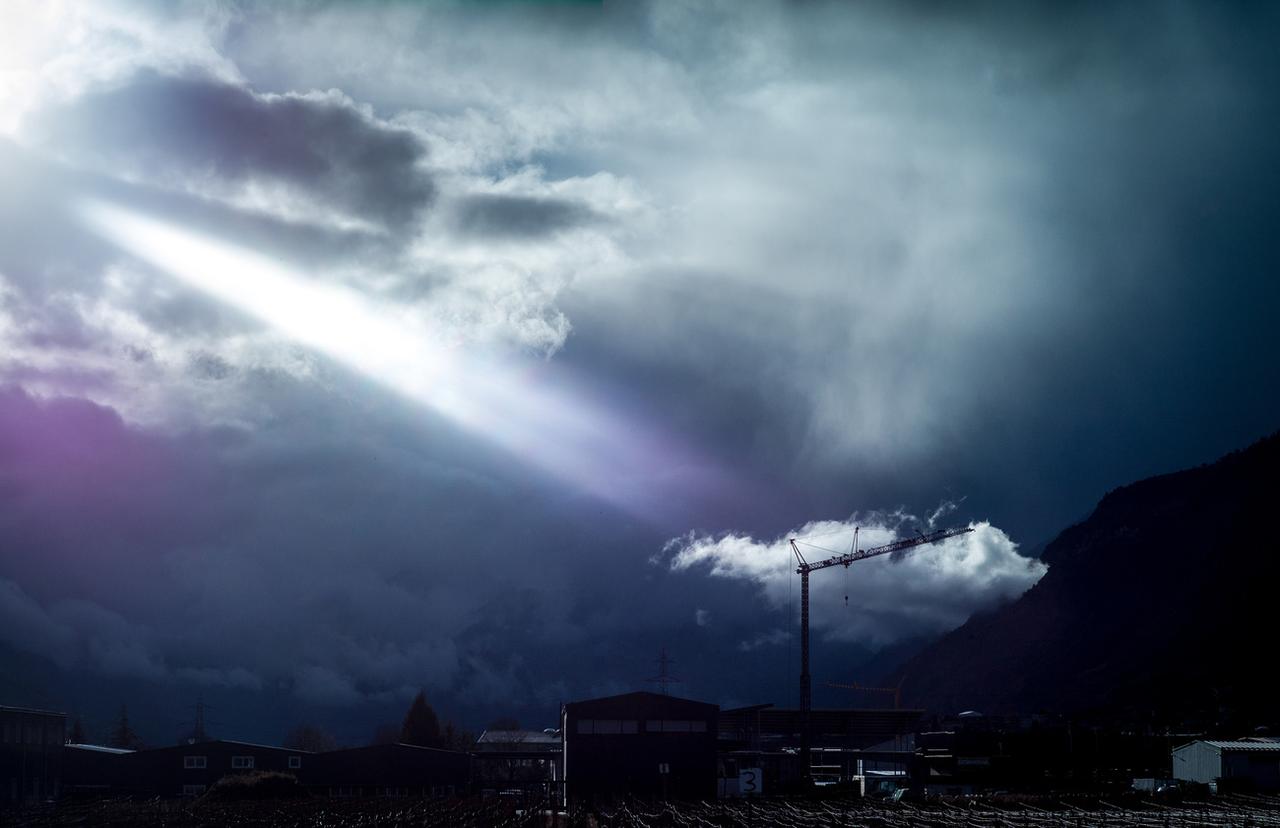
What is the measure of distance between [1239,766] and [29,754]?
77908mm

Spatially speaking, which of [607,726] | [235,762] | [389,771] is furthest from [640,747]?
[235,762]

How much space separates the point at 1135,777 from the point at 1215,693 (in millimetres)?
48970

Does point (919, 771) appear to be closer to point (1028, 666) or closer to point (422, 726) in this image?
point (422, 726)

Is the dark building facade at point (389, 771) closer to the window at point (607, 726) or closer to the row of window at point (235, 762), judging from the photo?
the row of window at point (235, 762)

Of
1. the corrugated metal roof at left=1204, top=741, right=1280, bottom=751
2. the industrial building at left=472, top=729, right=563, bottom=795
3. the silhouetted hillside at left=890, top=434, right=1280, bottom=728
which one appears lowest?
the industrial building at left=472, top=729, right=563, bottom=795

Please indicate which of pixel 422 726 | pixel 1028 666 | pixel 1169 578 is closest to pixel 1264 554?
pixel 1169 578

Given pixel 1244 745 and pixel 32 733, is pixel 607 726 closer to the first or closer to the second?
pixel 32 733

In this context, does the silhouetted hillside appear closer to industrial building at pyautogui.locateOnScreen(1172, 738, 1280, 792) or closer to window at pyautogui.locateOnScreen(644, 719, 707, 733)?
industrial building at pyautogui.locateOnScreen(1172, 738, 1280, 792)

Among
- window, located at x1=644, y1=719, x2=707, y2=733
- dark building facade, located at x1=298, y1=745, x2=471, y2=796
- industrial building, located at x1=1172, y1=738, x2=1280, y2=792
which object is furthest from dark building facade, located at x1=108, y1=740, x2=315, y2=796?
industrial building, located at x1=1172, y1=738, x2=1280, y2=792

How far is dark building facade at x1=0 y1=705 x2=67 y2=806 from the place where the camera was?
269 ft

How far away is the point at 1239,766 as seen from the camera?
75500 millimetres

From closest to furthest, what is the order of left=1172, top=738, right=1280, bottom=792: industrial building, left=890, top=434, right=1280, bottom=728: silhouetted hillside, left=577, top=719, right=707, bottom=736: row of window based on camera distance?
left=1172, top=738, right=1280, bottom=792: industrial building < left=577, top=719, right=707, bottom=736: row of window < left=890, top=434, right=1280, bottom=728: silhouetted hillside

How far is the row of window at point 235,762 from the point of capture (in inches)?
3561

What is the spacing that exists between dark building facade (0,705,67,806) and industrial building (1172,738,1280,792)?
2915 inches
